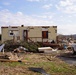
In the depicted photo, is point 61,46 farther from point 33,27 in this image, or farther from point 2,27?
point 2,27

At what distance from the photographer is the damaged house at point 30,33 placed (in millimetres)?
30391

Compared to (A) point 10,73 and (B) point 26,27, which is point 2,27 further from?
(A) point 10,73

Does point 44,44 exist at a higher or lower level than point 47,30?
lower

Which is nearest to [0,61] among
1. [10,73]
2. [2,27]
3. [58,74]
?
[10,73]

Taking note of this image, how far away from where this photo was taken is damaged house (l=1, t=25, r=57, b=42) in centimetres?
3039

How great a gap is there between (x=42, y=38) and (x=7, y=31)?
524 centimetres

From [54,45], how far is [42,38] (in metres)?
3.05

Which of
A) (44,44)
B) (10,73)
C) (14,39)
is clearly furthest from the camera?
(14,39)

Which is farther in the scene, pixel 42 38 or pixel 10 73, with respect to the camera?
pixel 42 38

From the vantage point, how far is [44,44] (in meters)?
27.9

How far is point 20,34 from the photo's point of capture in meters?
30.6

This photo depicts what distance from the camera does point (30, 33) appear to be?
101 feet

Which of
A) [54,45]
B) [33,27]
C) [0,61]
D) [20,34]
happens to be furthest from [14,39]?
[0,61]

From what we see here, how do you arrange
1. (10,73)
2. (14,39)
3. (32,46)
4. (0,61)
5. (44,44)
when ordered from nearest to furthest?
(10,73), (0,61), (32,46), (44,44), (14,39)
